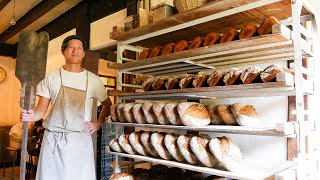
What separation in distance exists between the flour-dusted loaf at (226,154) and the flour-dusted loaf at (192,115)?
15 centimetres

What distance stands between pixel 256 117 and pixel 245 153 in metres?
0.44

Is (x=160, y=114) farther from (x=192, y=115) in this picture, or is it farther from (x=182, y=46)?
(x=182, y=46)

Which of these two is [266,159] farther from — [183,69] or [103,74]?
[103,74]

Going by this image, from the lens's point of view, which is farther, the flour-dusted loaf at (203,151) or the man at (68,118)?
the man at (68,118)

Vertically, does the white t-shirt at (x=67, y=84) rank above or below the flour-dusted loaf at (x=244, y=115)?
above

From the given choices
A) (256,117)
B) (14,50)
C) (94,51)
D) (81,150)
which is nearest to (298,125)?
(256,117)

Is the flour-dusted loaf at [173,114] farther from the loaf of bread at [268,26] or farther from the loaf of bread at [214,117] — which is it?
the loaf of bread at [268,26]

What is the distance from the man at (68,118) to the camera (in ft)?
6.18

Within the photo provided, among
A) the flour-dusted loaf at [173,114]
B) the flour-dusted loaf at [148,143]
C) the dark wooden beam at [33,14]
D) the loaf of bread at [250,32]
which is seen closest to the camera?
the loaf of bread at [250,32]

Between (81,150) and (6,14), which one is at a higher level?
(6,14)

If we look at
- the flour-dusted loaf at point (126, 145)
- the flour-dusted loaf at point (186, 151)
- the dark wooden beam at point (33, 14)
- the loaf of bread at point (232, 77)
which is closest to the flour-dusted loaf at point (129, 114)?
the flour-dusted loaf at point (126, 145)

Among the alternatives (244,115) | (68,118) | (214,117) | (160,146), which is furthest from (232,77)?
(68,118)

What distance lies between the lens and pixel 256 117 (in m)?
1.33

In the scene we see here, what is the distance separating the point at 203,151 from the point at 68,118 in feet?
3.44
